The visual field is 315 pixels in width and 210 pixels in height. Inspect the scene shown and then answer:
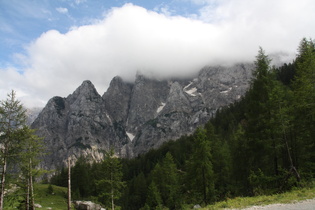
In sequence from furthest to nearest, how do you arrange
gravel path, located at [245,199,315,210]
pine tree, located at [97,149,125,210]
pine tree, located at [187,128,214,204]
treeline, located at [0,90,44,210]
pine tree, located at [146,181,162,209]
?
pine tree, located at [146,181,162,209] < pine tree, located at [97,149,125,210] < pine tree, located at [187,128,214,204] < treeline, located at [0,90,44,210] < gravel path, located at [245,199,315,210]

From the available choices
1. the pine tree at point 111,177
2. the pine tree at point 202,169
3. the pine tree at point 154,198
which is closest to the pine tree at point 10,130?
the pine tree at point 111,177

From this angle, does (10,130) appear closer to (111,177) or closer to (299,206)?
(111,177)

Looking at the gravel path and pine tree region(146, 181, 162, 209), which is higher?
the gravel path

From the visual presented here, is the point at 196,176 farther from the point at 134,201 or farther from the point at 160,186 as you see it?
the point at 134,201

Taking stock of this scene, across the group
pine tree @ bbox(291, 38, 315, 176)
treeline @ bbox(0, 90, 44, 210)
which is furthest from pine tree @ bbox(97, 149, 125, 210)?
pine tree @ bbox(291, 38, 315, 176)

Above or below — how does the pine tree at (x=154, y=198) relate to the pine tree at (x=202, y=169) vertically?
below

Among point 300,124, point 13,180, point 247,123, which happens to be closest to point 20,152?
point 13,180

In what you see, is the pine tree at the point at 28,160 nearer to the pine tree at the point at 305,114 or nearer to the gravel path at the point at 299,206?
the gravel path at the point at 299,206

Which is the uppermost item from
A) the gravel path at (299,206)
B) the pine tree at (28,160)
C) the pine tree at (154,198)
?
the pine tree at (28,160)

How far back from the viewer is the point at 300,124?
2180 centimetres

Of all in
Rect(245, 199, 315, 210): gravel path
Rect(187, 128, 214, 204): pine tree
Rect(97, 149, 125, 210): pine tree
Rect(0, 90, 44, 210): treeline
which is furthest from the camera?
Rect(97, 149, 125, 210): pine tree

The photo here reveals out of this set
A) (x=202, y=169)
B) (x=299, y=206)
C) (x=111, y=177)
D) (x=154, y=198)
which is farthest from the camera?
(x=154, y=198)

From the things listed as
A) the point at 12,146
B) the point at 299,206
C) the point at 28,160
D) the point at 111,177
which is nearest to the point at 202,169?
the point at 111,177

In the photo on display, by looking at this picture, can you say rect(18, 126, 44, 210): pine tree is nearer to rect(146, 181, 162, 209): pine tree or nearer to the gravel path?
the gravel path
